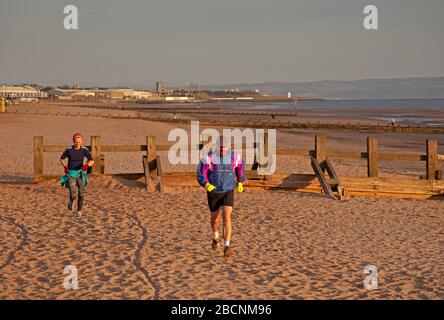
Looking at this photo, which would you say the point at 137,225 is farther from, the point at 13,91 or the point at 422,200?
the point at 13,91

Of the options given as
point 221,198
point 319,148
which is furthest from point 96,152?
point 221,198

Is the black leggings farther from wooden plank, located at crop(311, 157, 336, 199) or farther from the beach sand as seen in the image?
wooden plank, located at crop(311, 157, 336, 199)

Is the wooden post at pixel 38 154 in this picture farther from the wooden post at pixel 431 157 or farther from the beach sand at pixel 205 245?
the wooden post at pixel 431 157

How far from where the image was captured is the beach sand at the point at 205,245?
8.06 metres

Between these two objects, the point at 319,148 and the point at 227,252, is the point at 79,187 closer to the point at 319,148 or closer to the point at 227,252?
the point at 227,252

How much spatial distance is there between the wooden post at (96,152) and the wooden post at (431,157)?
771cm

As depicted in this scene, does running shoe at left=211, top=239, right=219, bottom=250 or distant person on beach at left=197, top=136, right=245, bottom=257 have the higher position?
distant person on beach at left=197, top=136, right=245, bottom=257

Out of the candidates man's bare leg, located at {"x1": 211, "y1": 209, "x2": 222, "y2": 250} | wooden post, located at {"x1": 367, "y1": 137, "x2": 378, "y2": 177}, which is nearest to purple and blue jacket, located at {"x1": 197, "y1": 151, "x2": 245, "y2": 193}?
man's bare leg, located at {"x1": 211, "y1": 209, "x2": 222, "y2": 250}

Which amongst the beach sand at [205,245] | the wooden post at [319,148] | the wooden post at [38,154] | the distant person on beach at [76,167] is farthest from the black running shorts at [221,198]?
the wooden post at [38,154]

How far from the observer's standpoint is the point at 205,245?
10.4 meters

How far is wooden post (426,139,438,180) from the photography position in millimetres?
15405

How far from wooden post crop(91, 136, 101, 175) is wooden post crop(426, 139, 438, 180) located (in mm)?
7710

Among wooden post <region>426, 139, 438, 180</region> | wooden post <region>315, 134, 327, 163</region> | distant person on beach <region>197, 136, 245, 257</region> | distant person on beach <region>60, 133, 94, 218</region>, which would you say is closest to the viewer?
distant person on beach <region>197, 136, 245, 257</region>
